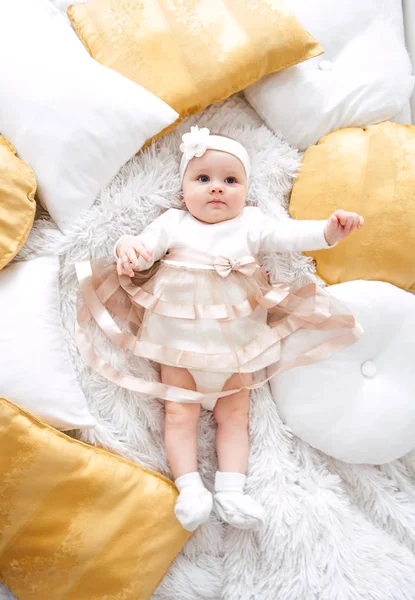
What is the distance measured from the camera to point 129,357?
1124mm

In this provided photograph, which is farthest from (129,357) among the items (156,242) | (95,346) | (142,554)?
(142,554)

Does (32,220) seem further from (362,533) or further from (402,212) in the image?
(362,533)

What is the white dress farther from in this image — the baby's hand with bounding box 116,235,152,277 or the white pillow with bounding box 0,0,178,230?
the white pillow with bounding box 0,0,178,230

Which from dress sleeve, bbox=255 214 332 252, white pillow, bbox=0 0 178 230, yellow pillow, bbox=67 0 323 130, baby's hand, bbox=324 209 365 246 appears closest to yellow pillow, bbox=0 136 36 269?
white pillow, bbox=0 0 178 230

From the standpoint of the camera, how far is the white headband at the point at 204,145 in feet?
3.62

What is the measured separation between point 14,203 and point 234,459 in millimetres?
646

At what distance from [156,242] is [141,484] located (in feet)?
1.53

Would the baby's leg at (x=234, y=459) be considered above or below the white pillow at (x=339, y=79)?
below

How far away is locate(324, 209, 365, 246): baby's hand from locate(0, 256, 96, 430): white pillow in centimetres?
54

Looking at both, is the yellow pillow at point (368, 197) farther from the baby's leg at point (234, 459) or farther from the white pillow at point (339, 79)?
the baby's leg at point (234, 459)

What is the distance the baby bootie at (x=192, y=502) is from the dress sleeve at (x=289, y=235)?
0.48m

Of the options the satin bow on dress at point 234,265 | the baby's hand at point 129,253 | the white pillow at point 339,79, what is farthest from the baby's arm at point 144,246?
the white pillow at point 339,79

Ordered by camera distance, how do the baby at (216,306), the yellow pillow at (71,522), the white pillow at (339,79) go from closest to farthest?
1. the yellow pillow at (71,522)
2. the baby at (216,306)
3. the white pillow at (339,79)

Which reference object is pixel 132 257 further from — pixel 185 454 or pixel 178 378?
pixel 185 454
